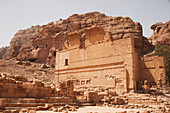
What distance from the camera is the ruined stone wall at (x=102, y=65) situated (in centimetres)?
1655

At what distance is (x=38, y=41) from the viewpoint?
4178cm

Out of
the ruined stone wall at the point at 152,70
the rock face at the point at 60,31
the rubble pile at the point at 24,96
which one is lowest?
the rubble pile at the point at 24,96

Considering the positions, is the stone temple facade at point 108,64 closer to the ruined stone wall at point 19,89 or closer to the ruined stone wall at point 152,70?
the ruined stone wall at point 152,70

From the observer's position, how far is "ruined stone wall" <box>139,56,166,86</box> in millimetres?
16466

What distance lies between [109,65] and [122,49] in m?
2.03

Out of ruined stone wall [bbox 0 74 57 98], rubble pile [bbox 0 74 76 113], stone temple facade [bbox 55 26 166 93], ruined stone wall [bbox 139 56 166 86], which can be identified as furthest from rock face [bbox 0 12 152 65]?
ruined stone wall [bbox 0 74 57 98]

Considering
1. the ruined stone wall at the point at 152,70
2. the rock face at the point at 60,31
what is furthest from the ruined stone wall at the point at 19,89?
the rock face at the point at 60,31

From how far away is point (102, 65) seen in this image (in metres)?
18.4

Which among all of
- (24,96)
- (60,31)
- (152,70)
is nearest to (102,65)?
(152,70)

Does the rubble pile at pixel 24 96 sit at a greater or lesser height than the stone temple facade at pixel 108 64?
lesser

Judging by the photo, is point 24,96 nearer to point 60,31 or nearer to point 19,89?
point 19,89

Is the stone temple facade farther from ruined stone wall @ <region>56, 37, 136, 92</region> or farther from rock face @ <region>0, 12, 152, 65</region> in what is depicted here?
rock face @ <region>0, 12, 152, 65</region>

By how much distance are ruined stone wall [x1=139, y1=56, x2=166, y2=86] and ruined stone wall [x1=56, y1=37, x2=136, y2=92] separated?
151cm

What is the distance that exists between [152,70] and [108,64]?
4110 mm
